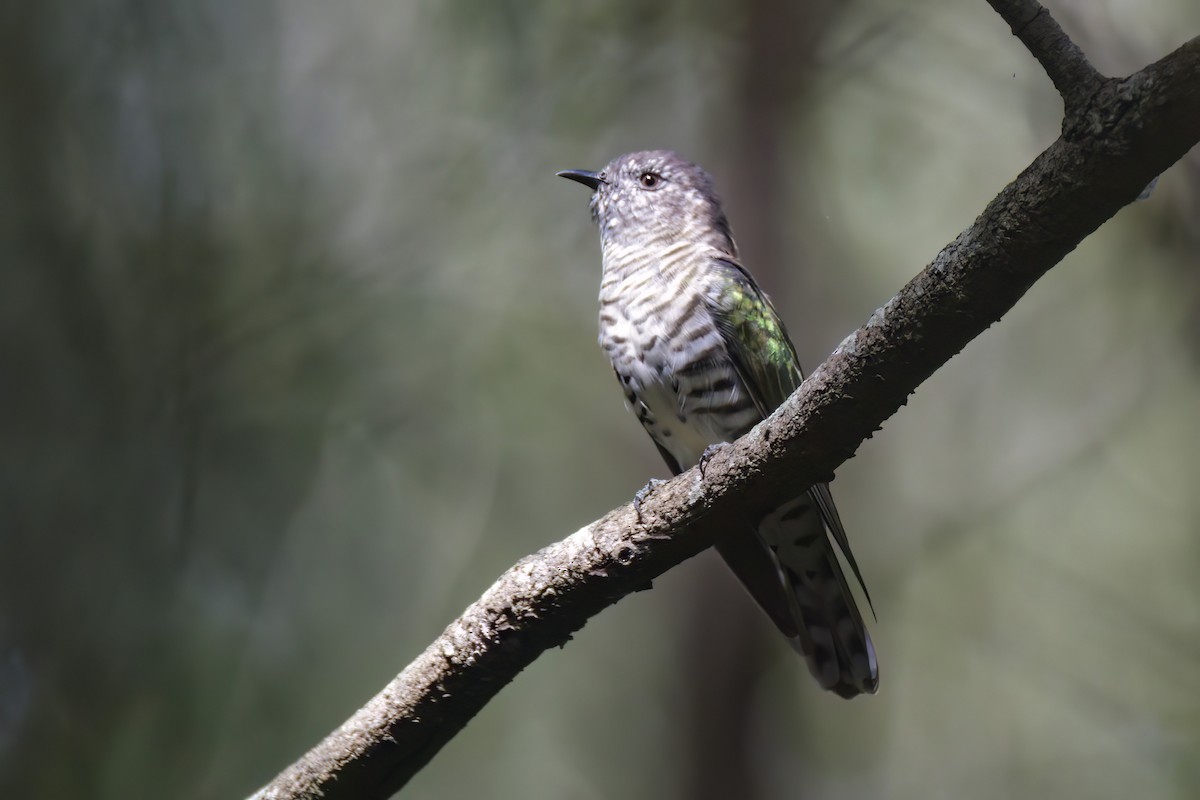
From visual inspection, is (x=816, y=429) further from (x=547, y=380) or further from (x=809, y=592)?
(x=547, y=380)

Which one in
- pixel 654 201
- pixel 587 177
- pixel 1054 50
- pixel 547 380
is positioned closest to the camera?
pixel 1054 50

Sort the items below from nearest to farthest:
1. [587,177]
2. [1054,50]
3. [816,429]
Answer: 1. [1054,50]
2. [816,429]
3. [587,177]

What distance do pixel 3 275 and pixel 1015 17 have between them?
4995mm

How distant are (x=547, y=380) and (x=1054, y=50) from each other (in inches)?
217

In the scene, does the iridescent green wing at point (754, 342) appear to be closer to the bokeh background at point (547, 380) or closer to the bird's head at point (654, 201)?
the bird's head at point (654, 201)

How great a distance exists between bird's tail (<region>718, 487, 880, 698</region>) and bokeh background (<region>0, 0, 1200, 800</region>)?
2.75 m

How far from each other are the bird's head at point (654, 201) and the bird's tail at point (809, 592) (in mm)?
1114

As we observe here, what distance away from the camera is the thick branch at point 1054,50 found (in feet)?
4.48

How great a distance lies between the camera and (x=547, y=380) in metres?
6.82

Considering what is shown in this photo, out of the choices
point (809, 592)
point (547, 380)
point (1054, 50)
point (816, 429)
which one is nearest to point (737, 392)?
point (809, 592)

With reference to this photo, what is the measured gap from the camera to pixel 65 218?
201 inches

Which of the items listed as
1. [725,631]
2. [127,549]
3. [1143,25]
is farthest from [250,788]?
[1143,25]

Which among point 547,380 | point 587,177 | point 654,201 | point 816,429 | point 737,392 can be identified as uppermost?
point 547,380

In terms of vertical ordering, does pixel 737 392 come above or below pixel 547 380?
below
